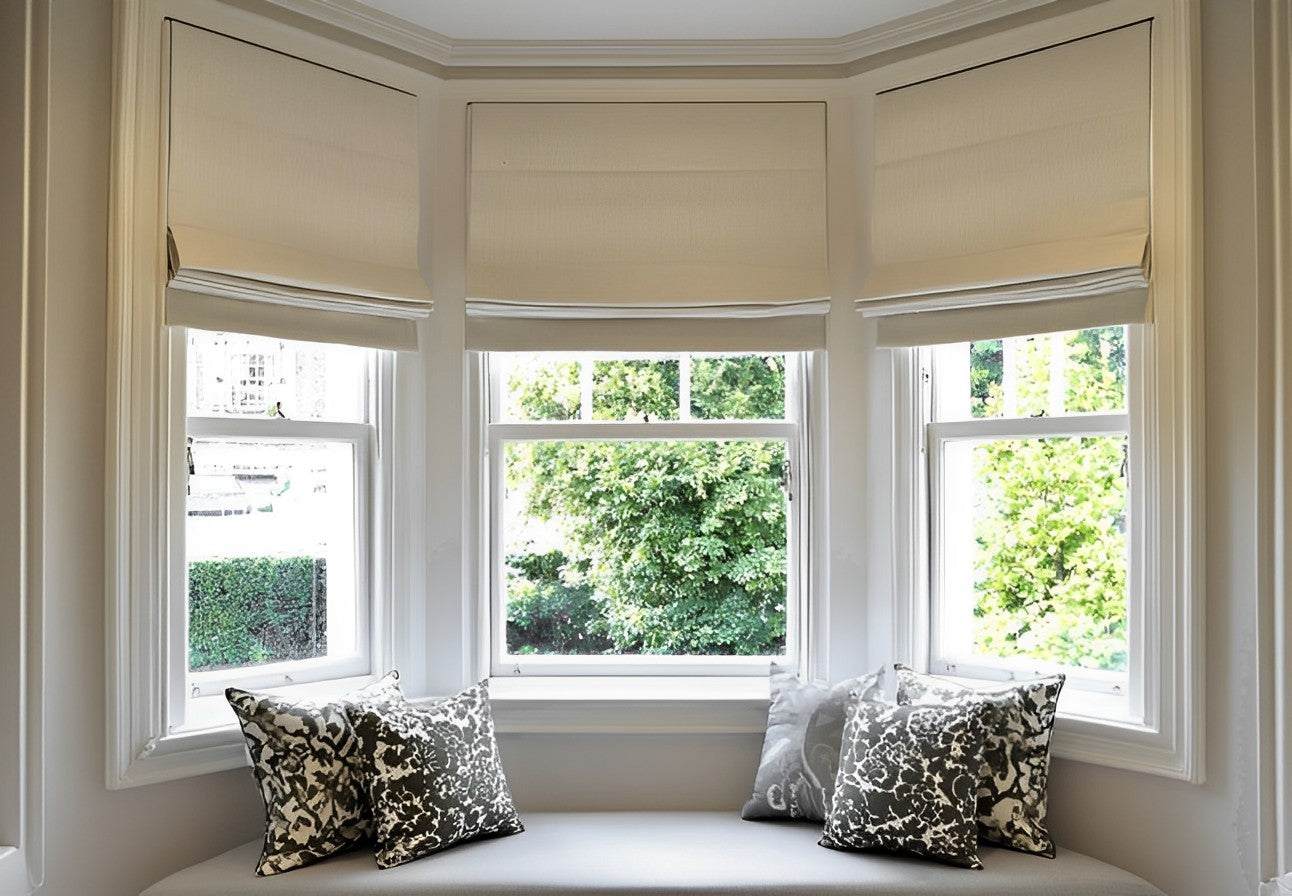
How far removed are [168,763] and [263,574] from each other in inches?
22.1

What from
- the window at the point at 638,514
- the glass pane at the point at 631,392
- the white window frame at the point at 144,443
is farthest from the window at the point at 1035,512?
the white window frame at the point at 144,443

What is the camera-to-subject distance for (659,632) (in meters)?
3.26

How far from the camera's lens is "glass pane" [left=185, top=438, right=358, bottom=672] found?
2.78 meters

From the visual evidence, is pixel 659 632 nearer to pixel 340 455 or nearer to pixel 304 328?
pixel 340 455

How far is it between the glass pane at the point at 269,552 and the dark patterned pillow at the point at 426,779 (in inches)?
18.9

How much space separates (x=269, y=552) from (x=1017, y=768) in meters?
2.06

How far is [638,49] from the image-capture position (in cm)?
307

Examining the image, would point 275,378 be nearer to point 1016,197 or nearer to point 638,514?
point 638,514

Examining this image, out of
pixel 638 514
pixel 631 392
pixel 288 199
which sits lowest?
pixel 638 514

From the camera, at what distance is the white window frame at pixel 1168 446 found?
2.47m
